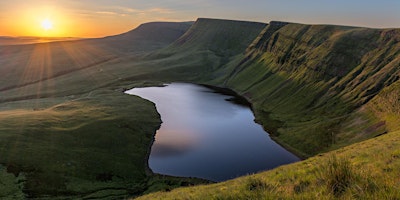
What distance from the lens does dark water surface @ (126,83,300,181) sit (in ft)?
226

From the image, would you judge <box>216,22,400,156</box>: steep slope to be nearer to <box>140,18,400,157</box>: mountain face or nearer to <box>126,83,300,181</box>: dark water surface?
<box>140,18,400,157</box>: mountain face

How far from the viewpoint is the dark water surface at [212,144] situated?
6888 cm

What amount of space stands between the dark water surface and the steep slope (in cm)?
763

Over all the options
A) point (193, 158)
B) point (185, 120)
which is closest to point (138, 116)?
point (185, 120)

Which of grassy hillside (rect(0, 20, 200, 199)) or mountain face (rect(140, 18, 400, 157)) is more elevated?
mountain face (rect(140, 18, 400, 157))

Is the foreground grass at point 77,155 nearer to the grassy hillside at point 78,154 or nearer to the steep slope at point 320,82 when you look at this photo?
the grassy hillside at point 78,154

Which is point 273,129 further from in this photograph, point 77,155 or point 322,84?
point 77,155

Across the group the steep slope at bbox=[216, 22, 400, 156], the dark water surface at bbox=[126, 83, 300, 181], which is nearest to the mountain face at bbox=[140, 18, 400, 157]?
the steep slope at bbox=[216, 22, 400, 156]

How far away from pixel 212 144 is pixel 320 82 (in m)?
68.1

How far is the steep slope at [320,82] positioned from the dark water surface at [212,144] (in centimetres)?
763

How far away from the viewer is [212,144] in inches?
3282

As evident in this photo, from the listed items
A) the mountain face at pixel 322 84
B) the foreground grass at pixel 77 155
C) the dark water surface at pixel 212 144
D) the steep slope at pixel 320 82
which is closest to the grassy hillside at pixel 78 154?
the foreground grass at pixel 77 155

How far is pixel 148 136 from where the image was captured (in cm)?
9069

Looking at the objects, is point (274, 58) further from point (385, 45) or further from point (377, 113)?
point (377, 113)
